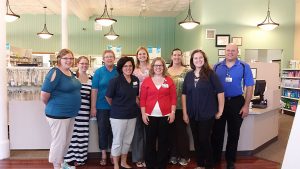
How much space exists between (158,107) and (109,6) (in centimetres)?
Answer: 882

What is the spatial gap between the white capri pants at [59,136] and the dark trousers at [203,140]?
1.46 meters

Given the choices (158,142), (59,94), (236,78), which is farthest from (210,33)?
(59,94)

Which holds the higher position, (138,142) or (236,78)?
(236,78)

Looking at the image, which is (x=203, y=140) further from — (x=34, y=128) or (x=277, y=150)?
(x=34, y=128)

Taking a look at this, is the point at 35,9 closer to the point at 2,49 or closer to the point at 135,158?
the point at 2,49

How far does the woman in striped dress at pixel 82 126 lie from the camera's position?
3643mm

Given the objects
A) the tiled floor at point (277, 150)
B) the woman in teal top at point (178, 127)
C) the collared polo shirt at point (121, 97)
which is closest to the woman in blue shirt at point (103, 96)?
the collared polo shirt at point (121, 97)

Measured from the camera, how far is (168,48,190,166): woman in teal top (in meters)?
3.70

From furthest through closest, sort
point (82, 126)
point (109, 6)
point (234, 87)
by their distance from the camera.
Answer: point (109, 6), point (82, 126), point (234, 87)

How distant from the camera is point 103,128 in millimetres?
3637

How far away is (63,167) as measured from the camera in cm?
348

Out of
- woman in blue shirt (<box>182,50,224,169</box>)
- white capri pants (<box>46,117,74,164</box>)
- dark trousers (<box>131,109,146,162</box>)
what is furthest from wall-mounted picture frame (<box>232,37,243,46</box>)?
white capri pants (<box>46,117,74,164</box>)

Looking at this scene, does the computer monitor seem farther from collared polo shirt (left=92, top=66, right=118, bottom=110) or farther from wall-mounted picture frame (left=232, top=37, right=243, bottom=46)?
wall-mounted picture frame (left=232, top=37, right=243, bottom=46)

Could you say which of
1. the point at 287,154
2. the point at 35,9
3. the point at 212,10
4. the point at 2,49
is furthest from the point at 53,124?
the point at 35,9
